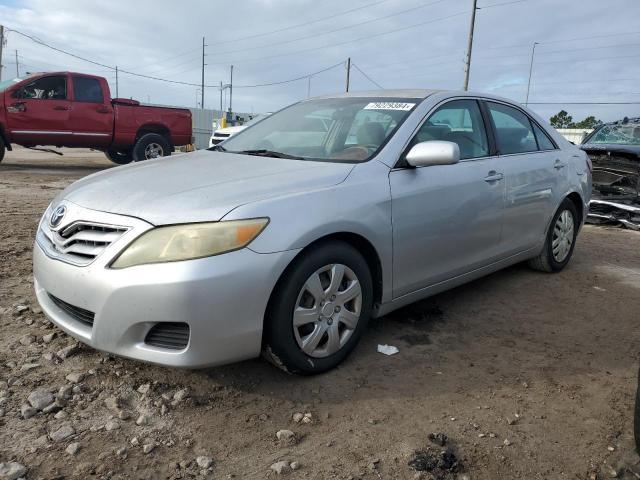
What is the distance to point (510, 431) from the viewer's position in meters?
2.44

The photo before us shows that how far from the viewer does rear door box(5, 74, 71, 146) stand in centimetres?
1100

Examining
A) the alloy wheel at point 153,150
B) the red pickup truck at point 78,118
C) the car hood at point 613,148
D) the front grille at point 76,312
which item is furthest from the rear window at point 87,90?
the front grille at point 76,312

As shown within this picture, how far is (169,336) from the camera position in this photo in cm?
239

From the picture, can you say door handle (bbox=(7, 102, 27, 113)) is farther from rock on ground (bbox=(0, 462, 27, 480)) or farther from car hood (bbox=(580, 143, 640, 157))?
rock on ground (bbox=(0, 462, 27, 480))

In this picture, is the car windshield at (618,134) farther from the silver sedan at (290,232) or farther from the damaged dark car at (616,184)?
the silver sedan at (290,232)

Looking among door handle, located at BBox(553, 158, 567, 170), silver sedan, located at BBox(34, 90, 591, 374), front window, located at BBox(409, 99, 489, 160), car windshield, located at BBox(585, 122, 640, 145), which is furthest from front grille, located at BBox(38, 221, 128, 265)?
car windshield, located at BBox(585, 122, 640, 145)

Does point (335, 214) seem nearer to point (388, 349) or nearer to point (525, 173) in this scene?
point (388, 349)

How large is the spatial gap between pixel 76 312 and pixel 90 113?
10.4 metres

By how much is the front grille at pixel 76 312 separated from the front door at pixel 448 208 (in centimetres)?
163

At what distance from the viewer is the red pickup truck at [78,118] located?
11.0 meters

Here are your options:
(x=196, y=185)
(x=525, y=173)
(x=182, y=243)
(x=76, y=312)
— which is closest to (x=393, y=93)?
(x=525, y=173)

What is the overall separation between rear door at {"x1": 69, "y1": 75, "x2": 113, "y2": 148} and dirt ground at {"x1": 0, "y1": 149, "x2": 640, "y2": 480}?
8.76 m

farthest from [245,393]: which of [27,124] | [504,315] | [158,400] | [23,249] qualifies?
[27,124]

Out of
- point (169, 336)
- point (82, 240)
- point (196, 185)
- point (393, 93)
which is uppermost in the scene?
point (393, 93)
